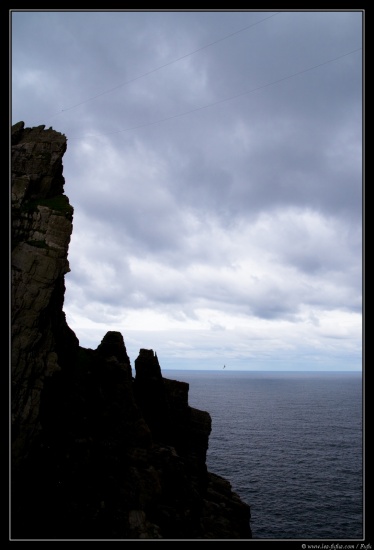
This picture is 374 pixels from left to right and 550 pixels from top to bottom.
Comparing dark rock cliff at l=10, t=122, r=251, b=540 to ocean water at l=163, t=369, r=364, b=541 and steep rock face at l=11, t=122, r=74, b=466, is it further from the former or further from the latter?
ocean water at l=163, t=369, r=364, b=541

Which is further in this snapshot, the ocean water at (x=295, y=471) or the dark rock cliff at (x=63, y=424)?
the ocean water at (x=295, y=471)

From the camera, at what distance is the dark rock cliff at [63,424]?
83.3 ft

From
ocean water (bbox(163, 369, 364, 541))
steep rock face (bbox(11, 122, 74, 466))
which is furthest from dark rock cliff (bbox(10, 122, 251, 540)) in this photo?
ocean water (bbox(163, 369, 364, 541))

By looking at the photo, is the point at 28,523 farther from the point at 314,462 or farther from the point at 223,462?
the point at 314,462

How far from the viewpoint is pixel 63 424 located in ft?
96.1

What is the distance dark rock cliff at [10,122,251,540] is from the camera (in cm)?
2538

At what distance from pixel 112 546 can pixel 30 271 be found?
19.5 m

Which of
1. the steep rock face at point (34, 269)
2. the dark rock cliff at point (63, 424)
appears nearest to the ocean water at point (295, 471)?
the dark rock cliff at point (63, 424)

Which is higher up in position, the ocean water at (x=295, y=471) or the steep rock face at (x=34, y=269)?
the steep rock face at (x=34, y=269)

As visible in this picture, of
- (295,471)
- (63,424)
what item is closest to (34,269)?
(63,424)

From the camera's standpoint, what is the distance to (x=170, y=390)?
44750 millimetres

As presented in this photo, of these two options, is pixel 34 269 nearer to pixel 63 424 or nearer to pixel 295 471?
pixel 63 424

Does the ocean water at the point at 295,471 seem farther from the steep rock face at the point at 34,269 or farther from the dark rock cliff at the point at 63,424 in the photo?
the steep rock face at the point at 34,269
